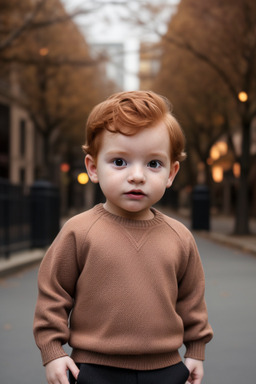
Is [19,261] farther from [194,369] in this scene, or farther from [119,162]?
[119,162]

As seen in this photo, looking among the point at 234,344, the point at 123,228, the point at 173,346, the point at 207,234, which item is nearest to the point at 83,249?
the point at 123,228

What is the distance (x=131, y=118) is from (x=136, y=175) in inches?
8.0

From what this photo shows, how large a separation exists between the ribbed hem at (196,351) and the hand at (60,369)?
45 cm

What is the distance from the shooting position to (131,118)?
7.19ft

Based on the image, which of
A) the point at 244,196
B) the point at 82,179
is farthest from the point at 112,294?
the point at 82,179

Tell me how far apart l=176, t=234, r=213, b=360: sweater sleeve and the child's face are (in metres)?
0.32

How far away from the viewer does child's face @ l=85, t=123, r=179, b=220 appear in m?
2.21

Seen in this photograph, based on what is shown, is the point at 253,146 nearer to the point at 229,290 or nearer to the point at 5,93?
the point at 5,93

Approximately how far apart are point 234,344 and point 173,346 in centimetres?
346

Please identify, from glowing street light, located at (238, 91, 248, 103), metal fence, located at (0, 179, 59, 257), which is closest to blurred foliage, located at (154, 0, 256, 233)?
glowing street light, located at (238, 91, 248, 103)

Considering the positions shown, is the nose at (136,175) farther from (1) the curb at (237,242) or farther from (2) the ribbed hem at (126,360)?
(1) the curb at (237,242)

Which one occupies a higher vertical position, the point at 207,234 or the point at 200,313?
the point at 200,313

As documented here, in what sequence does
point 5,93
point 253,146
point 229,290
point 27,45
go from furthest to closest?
point 253,146
point 5,93
point 27,45
point 229,290

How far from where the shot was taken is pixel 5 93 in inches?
1180
